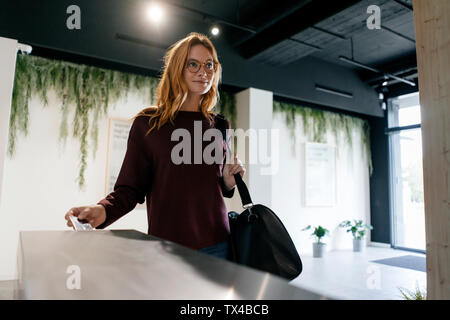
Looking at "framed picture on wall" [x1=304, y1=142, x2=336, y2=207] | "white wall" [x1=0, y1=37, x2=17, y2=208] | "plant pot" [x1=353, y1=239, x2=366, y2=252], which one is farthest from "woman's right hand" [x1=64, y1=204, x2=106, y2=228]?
"plant pot" [x1=353, y1=239, x2=366, y2=252]

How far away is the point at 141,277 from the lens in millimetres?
334

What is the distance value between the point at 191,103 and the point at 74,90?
3149 mm

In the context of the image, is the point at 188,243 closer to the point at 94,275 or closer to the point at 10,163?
the point at 94,275

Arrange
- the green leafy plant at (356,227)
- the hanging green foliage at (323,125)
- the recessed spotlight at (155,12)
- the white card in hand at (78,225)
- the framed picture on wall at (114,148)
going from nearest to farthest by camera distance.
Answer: the white card in hand at (78,225)
the recessed spotlight at (155,12)
the framed picture on wall at (114,148)
the hanging green foliage at (323,125)
the green leafy plant at (356,227)

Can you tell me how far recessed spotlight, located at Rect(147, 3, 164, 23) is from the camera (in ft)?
11.5

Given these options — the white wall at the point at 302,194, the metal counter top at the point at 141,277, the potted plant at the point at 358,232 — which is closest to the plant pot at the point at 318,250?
the white wall at the point at 302,194

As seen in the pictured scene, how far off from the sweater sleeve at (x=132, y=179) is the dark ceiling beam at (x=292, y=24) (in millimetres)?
2939

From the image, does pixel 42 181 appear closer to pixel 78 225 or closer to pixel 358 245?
pixel 78 225

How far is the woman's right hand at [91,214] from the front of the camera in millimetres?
886

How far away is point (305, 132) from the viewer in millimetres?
5746

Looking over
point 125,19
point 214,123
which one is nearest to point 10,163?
point 125,19

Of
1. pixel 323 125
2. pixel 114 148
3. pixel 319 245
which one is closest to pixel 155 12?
pixel 114 148

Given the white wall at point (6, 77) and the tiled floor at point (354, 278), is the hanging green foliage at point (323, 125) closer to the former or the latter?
the tiled floor at point (354, 278)
